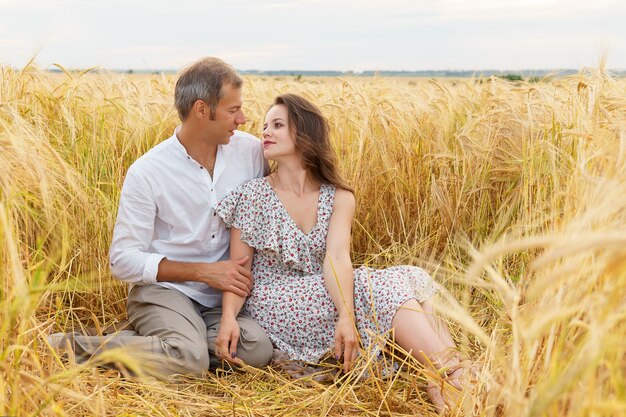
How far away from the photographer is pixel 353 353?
2520mm

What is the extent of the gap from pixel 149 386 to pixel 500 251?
1631 millimetres

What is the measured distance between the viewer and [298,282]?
9.02 feet

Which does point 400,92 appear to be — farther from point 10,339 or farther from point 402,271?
point 10,339

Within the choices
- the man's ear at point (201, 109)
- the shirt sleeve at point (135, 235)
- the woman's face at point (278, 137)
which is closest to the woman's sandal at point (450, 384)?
the woman's face at point (278, 137)

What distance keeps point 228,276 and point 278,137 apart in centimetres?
55

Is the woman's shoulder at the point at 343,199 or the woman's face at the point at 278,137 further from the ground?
the woman's face at the point at 278,137

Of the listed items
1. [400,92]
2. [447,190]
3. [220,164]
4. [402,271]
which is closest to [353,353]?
[402,271]

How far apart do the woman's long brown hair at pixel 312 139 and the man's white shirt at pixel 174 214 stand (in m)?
0.27

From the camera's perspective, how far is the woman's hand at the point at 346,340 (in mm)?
2506

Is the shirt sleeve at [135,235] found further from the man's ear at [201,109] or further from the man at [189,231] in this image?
the man's ear at [201,109]

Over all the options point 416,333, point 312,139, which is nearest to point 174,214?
point 312,139

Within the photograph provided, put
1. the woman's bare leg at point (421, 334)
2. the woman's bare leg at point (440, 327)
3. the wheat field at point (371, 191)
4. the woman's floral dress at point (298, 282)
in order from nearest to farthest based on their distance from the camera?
the wheat field at point (371, 191) < the woman's bare leg at point (421, 334) < the woman's bare leg at point (440, 327) < the woman's floral dress at point (298, 282)

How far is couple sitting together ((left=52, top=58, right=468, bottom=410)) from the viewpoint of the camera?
8.64ft

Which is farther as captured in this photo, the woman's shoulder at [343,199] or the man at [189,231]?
the woman's shoulder at [343,199]
